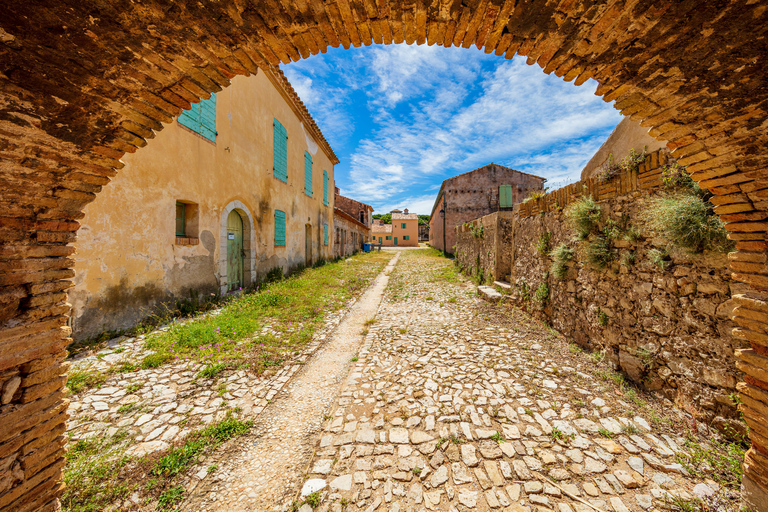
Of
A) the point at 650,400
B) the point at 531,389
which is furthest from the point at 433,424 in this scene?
the point at 650,400

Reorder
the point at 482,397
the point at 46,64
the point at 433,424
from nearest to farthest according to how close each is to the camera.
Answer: the point at 46,64 < the point at 433,424 < the point at 482,397

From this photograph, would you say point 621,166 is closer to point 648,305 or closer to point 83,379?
point 648,305

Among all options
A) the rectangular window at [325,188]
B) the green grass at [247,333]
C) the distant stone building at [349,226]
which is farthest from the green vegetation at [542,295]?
the distant stone building at [349,226]

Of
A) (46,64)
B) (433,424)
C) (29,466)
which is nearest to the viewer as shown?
(46,64)

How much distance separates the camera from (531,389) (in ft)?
10.3

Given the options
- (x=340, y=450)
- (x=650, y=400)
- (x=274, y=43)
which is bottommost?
(x=340, y=450)

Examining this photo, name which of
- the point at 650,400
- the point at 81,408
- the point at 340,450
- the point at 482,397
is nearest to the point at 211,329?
the point at 81,408

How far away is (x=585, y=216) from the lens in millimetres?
3891

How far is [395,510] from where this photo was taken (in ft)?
5.95

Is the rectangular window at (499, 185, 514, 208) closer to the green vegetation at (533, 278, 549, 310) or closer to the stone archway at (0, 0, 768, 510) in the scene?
the green vegetation at (533, 278, 549, 310)

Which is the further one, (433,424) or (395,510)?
(433,424)

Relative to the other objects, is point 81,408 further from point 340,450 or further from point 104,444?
point 340,450

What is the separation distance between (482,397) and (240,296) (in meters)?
6.80

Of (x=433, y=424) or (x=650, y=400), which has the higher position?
(x=650, y=400)
